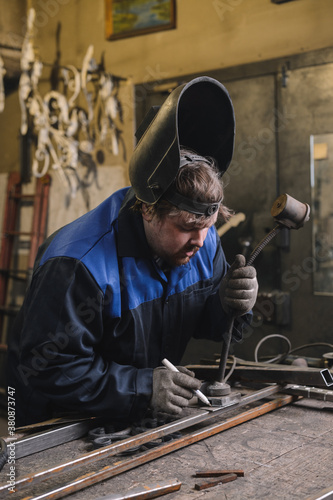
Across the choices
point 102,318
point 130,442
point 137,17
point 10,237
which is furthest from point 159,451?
point 10,237

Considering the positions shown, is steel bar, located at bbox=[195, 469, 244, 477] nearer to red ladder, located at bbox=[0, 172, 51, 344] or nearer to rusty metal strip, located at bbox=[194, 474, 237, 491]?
rusty metal strip, located at bbox=[194, 474, 237, 491]

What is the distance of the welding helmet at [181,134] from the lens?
1.46m

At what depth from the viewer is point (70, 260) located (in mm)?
1575

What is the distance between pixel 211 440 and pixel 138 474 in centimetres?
26

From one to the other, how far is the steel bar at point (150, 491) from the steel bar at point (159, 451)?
0.28 ft

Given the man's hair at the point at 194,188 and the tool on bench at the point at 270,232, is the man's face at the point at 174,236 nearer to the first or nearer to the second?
the man's hair at the point at 194,188

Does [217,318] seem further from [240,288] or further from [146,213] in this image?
[146,213]

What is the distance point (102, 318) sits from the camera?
5.24ft

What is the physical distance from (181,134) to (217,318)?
664mm

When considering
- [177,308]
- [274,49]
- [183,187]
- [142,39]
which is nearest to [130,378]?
[177,308]

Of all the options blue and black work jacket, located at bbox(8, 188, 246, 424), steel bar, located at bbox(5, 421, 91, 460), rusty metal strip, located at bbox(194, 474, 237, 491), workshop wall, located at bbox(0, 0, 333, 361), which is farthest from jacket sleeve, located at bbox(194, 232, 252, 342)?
workshop wall, located at bbox(0, 0, 333, 361)

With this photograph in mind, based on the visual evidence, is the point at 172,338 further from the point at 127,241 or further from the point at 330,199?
the point at 330,199

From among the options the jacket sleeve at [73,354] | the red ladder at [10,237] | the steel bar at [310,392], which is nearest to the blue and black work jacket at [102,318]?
the jacket sleeve at [73,354]

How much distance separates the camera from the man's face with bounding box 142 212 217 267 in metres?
1.62
